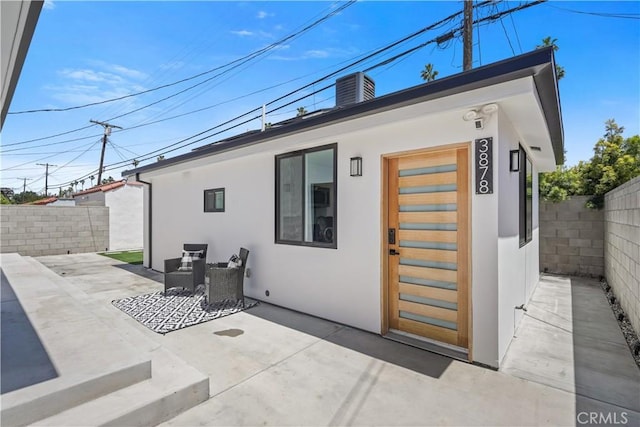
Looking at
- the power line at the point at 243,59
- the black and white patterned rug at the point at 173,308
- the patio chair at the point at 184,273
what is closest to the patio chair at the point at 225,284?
the black and white patterned rug at the point at 173,308

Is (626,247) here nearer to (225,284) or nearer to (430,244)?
(430,244)

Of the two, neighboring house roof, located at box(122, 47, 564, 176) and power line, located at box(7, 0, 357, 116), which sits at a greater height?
power line, located at box(7, 0, 357, 116)

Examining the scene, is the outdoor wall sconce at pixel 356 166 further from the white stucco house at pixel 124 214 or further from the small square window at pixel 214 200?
the white stucco house at pixel 124 214

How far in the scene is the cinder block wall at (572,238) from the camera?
7.59 metres

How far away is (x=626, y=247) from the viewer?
4.65m

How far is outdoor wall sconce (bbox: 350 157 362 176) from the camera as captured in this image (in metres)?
4.20

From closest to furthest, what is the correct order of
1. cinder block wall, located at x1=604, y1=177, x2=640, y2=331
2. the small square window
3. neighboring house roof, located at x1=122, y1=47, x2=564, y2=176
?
neighboring house roof, located at x1=122, y1=47, x2=564, y2=176, cinder block wall, located at x1=604, y1=177, x2=640, y2=331, the small square window

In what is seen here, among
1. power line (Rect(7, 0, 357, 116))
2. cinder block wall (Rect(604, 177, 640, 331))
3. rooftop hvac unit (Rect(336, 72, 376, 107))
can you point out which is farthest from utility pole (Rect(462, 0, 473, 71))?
cinder block wall (Rect(604, 177, 640, 331))

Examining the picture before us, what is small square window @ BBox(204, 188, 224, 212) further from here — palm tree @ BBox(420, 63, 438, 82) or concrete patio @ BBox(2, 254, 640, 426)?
palm tree @ BBox(420, 63, 438, 82)

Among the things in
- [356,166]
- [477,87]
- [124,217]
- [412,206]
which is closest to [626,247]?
[412,206]

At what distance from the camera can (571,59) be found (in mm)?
8258

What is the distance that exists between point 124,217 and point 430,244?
1548cm
